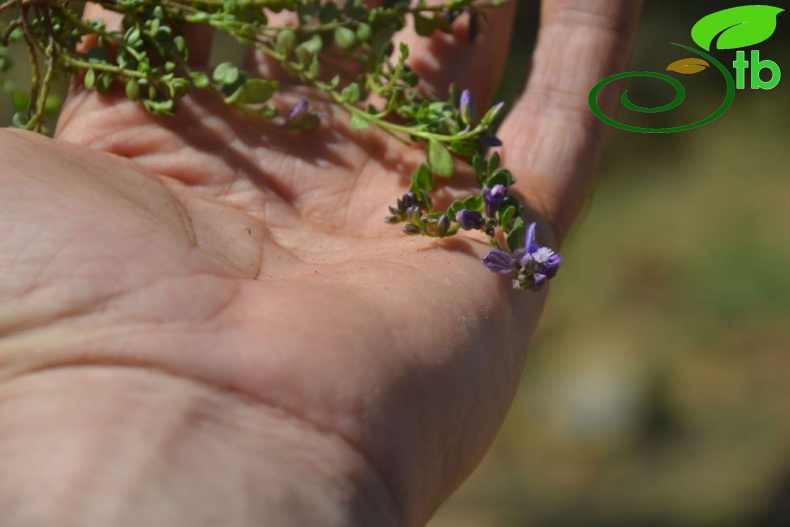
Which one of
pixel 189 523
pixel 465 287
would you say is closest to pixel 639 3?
pixel 465 287

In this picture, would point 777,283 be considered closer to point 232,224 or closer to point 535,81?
point 535,81

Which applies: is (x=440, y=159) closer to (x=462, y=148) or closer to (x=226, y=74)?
(x=462, y=148)

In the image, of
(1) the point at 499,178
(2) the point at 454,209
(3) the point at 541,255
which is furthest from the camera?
(1) the point at 499,178

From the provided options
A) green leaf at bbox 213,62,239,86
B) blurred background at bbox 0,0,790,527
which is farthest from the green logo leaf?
green leaf at bbox 213,62,239,86

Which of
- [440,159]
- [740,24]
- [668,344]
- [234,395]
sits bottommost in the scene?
[668,344]

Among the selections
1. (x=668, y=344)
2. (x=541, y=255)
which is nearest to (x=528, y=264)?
(x=541, y=255)

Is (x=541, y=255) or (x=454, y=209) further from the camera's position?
(x=454, y=209)

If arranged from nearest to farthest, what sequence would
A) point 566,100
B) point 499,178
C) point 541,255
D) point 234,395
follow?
point 234,395, point 541,255, point 499,178, point 566,100
